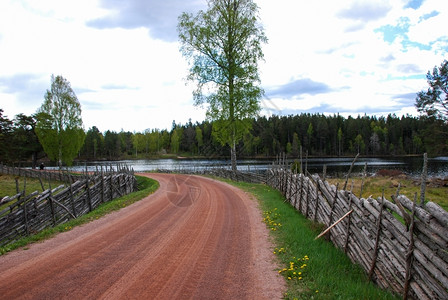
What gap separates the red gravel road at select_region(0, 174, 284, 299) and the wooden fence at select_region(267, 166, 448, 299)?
188 cm

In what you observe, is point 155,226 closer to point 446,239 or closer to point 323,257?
point 323,257

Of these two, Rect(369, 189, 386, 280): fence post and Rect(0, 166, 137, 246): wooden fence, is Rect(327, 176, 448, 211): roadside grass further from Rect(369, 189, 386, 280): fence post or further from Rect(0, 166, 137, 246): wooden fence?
Rect(0, 166, 137, 246): wooden fence

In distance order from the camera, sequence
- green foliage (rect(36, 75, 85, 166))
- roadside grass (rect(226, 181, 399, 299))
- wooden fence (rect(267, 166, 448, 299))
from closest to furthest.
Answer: wooden fence (rect(267, 166, 448, 299)) < roadside grass (rect(226, 181, 399, 299)) < green foliage (rect(36, 75, 85, 166))

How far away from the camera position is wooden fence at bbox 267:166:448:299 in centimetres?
401

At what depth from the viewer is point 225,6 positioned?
24172mm

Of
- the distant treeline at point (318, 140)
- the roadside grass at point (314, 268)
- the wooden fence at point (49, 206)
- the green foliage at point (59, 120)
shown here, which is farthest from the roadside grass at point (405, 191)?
the distant treeline at point (318, 140)

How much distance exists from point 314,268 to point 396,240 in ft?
5.27

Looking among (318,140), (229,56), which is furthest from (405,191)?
(318,140)

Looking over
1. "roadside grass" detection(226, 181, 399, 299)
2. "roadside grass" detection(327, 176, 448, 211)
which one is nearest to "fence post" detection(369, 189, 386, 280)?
"roadside grass" detection(226, 181, 399, 299)

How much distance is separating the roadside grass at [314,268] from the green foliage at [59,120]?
35.8m

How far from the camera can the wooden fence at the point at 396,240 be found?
13.1 feet

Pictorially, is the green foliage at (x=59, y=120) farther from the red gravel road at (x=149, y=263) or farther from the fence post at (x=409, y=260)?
the fence post at (x=409, y=260)

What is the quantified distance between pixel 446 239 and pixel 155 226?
7.72 meters

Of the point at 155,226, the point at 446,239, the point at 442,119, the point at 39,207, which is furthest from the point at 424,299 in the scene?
the point at 442,119
